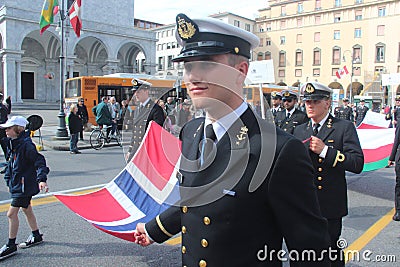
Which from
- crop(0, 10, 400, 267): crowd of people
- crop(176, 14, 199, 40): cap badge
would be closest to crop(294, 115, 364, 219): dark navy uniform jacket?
crop(0, 10, 400, 267): crowd of people

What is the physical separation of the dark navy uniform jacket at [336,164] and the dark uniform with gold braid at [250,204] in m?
1.67

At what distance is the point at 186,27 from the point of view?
164 centimetres

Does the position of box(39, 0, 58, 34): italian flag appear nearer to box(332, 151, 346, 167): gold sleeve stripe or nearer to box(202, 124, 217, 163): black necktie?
box(332, 151, 346, 167): gold sleeve stripe

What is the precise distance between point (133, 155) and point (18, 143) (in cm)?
152

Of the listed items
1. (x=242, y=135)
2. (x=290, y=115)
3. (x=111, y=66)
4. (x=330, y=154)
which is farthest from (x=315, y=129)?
(x=111, y=66)

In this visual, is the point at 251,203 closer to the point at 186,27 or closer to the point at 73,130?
the point at 186,27

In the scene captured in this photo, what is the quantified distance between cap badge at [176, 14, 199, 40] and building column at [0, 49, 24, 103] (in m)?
33.9

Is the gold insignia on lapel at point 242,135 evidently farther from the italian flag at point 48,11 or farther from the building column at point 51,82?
the building column at point 51,82

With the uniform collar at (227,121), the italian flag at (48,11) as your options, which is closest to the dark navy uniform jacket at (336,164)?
the uniform collar at (227,121)

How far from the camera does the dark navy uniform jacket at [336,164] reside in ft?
10.1

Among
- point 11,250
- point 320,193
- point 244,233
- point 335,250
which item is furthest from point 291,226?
point 11,250

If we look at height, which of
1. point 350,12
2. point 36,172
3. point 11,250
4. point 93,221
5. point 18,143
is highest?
point 350,12

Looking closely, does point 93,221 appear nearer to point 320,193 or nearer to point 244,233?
point 320,193

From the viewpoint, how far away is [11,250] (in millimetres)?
3979
